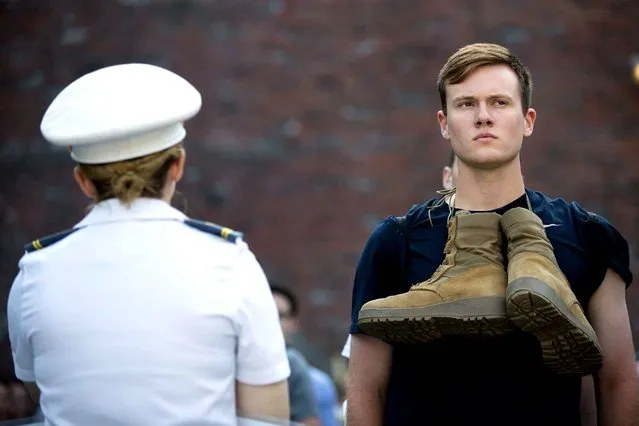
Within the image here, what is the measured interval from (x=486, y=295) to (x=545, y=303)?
0.44ft

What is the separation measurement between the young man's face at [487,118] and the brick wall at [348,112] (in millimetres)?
4696

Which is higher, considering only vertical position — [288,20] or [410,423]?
[288,20]

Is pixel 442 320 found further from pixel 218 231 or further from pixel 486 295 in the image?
pixel 218 231

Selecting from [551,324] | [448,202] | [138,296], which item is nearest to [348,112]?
[448,202]

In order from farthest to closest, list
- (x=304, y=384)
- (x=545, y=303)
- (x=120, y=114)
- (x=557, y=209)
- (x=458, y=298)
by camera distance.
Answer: (x=304, y=384), (x=557, y=209), (x=120, y=114), (x=458, y=298), (x=545, y=303)

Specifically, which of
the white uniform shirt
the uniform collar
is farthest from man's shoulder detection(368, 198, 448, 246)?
the uniform collar

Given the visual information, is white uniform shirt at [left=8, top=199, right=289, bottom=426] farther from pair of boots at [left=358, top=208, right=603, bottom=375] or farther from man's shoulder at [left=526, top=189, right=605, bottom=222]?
man's shoulder at [left=526, top=189, right=605, bottom=222]

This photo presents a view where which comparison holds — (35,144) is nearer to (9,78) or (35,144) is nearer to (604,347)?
(9,78)

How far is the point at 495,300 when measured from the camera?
2.29 m

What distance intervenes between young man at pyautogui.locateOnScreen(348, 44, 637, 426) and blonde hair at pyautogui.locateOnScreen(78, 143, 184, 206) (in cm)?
47

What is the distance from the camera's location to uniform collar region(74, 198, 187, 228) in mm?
2475

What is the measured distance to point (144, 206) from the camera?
2.48 metres

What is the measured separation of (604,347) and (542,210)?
0.31 meters

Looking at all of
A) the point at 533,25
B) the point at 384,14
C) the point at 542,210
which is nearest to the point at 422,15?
the point at 384,14
